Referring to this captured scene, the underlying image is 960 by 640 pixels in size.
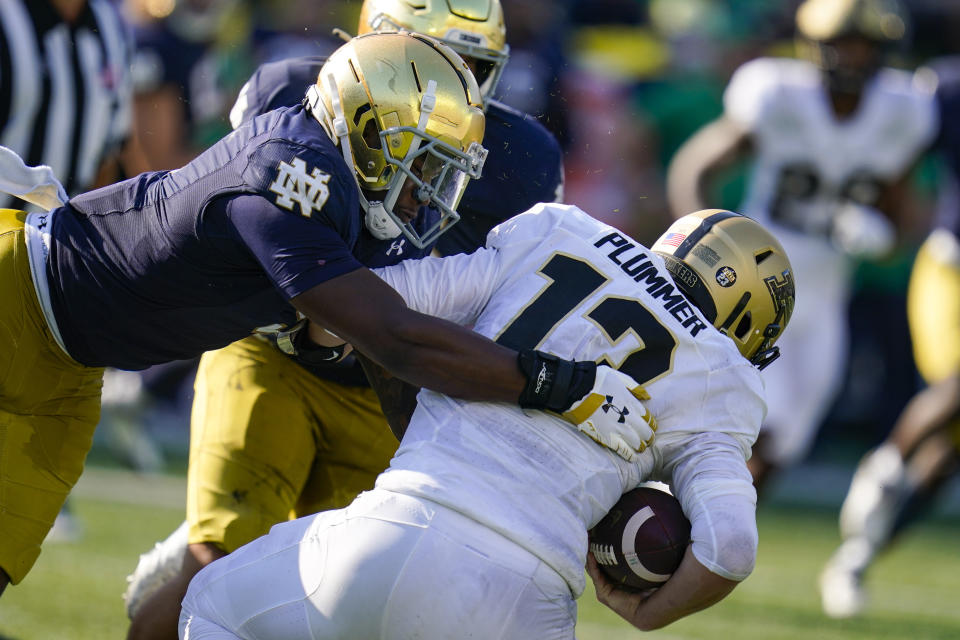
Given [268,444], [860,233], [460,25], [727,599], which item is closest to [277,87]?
[460,25]

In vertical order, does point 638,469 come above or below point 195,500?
above

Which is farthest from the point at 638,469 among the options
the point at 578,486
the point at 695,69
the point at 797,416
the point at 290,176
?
the point at 695,69

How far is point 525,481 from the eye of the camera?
2.38 metres

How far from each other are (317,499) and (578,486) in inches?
54.0

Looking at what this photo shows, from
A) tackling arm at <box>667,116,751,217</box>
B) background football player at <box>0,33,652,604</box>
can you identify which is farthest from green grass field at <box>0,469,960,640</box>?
tackling arm at <box>667,116,751,217</box>

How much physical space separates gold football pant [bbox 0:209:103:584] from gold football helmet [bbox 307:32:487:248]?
70 centimetres

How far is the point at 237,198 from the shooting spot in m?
2.54

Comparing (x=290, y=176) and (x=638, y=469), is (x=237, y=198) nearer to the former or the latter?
(x=290, y=176)

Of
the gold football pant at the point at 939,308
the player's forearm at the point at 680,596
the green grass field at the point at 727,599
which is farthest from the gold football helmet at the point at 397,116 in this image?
the gold football pant at the point at 939,308

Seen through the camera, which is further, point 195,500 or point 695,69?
point 695,69

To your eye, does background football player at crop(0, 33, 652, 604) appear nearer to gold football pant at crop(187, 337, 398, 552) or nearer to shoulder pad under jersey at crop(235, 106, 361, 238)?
shoulder pad under jersey at crop(235, 106, 361, 238)

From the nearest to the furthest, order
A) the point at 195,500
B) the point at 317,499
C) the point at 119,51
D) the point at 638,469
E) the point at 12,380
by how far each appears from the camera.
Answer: the point at 638,469
the point at 12,380
the point at 195,500
the point at 317,499
the point at 119,51

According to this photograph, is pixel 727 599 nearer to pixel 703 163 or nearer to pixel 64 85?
pixel 703 163

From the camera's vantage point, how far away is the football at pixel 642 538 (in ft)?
8.13
